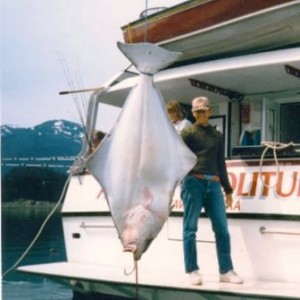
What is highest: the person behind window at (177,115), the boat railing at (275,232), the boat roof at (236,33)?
the boat roof at (236,33)

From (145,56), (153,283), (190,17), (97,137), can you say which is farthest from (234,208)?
(190,17)

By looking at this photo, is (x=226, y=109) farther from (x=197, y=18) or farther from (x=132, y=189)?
(x=132, y=189)

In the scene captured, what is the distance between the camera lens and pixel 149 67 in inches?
203

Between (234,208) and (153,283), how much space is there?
1.06 metres

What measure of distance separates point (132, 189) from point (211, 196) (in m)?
1.21

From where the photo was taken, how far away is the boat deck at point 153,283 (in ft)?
17.5

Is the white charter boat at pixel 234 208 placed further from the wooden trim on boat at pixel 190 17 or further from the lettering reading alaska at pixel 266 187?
the wooden trim on boat at pixel 190 17

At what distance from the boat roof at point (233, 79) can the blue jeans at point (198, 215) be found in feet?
5.25

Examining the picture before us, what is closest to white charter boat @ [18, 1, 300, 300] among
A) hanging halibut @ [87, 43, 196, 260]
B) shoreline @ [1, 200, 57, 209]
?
hanging halibut @ [87, 43, 196, 260]

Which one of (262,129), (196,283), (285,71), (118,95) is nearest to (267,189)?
(196,283)

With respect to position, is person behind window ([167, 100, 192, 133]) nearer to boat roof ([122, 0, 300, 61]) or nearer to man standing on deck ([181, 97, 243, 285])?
man standing on deck ([181, 97, 243, 285])

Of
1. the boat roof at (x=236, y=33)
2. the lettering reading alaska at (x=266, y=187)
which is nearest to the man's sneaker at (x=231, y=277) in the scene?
the lettering reading alaska at (x=266, y=187)

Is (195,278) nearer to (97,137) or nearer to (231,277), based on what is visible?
(231,277)

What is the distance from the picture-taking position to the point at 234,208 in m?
6.14
